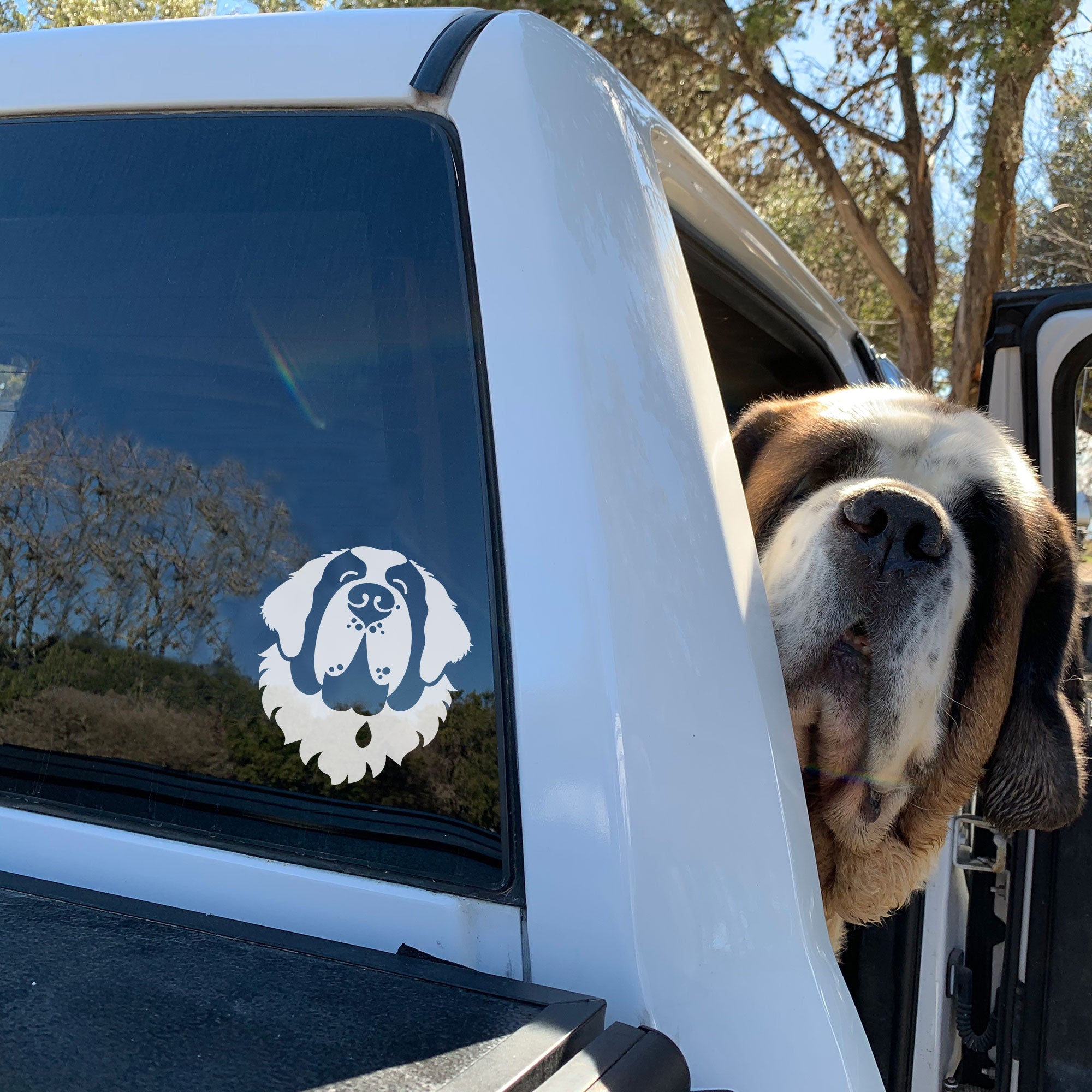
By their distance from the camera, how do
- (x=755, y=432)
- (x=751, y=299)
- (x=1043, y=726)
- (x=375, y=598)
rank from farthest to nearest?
(x=751, y=299)
(x=755, y=432)
(x=1043, y=726)
(x=375, y=598)

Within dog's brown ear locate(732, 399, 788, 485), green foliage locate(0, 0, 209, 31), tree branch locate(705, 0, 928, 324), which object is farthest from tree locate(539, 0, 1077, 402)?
dog's brown ear locate(732, 399, 788, 485)

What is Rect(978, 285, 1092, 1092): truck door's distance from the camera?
215cm

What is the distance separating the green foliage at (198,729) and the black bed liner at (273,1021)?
154mm

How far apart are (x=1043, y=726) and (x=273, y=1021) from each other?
1.67 meters

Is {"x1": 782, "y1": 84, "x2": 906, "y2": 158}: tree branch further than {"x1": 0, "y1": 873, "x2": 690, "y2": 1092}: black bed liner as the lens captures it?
Yes

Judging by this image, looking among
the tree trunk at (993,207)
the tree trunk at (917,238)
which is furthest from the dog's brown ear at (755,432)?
the tree trunk at (917,238)

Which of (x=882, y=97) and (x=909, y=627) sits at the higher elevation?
(x=882, y=97)

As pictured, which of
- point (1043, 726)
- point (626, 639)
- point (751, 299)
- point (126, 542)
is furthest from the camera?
point (751, 299)

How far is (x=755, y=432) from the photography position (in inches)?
92.7

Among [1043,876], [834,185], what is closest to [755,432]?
[1043,876]

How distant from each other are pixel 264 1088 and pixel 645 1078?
0.30 meters

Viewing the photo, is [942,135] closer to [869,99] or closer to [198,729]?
[869,99]

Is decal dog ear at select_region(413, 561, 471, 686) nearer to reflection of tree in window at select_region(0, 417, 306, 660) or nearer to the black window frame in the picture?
reflection of tree in window at select_region(0, 417, 306, 660)

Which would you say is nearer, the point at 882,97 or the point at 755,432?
the point at 755,432
